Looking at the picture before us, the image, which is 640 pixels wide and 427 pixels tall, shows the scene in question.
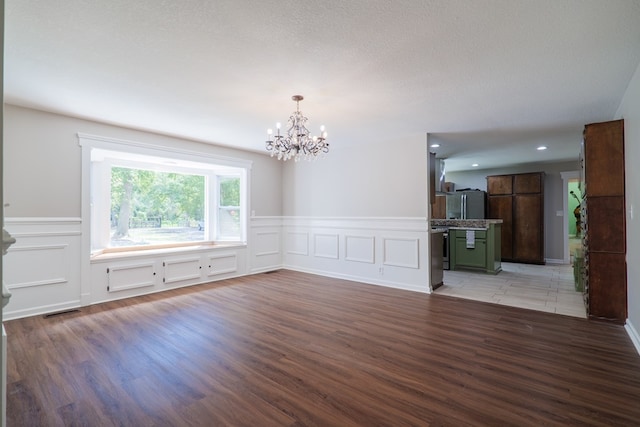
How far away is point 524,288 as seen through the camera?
4820 millimetres

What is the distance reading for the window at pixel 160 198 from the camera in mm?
4668

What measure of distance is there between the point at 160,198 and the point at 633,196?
618cm

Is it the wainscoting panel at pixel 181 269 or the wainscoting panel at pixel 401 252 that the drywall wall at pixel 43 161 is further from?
the wainscoting panel at pixel 401 252

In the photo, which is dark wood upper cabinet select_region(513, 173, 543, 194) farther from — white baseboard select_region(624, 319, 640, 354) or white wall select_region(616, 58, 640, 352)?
white baseboard select_region(624, 319, 640, 354)

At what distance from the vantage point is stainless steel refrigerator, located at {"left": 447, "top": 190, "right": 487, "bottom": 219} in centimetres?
764

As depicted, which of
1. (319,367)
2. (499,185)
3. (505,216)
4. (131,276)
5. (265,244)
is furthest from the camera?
(499,185)

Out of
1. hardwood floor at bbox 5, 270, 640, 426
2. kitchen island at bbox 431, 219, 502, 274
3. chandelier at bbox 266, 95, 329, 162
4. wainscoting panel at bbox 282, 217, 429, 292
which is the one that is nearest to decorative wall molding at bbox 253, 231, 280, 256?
wainscoting panel at bbox 282, 217, 429, 292

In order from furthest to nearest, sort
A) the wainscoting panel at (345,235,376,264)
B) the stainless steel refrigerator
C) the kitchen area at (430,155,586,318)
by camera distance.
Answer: the stainless steel refrigerator
the wainscoting panel at (345,235,376,264)
the kitchen area at (430,155,586,318)

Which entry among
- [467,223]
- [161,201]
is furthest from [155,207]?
[467,223]

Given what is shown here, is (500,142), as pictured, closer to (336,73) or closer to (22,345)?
(336,73)

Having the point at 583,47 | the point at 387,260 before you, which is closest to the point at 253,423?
the point at 583,47

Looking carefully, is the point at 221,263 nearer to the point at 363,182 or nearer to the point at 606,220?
the point at 363,182

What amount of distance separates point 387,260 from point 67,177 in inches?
180

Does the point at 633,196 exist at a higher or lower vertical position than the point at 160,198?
lower
